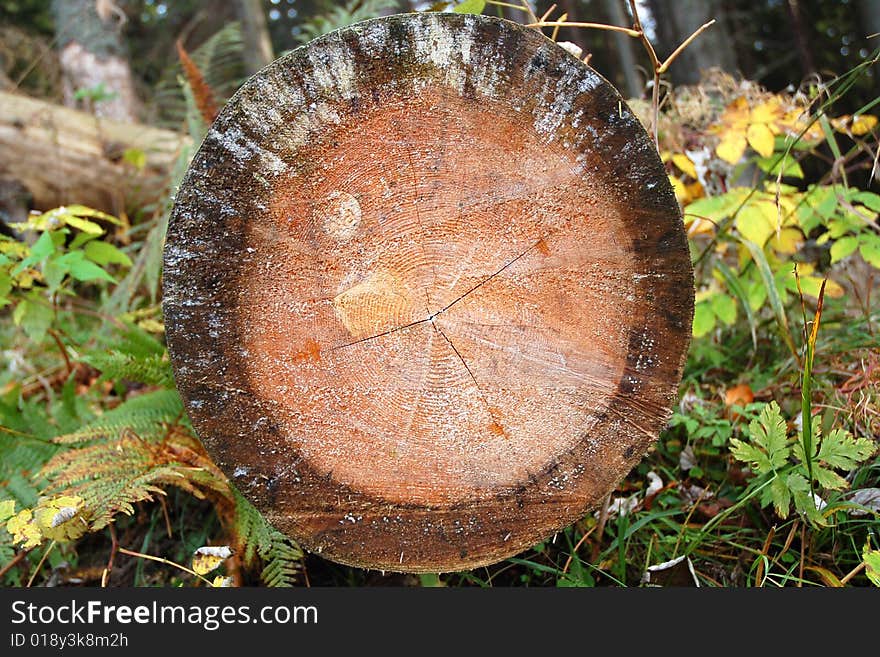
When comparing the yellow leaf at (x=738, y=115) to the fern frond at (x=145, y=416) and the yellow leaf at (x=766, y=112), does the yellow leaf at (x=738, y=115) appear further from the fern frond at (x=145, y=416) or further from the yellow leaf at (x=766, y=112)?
the fern frond at (x=145, y=416)

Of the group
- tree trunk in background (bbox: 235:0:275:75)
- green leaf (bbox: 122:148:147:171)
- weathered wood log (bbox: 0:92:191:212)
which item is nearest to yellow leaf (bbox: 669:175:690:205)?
weathered wood log (bbox: 0:92:191:212)

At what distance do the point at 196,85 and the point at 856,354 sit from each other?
2850mm

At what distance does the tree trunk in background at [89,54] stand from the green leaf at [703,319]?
575 cm

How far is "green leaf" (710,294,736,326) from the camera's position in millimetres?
2105

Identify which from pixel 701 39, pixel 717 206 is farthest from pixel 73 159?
pixel 701 39

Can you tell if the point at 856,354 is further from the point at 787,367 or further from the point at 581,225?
the point at 581,225

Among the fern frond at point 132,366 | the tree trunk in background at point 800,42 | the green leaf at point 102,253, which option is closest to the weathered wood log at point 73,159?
the green leaf at point 102,253

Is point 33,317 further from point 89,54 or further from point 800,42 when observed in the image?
point 800,42

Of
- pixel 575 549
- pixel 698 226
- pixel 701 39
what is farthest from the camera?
pixel 701 39

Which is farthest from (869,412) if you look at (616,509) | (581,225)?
(581,225)

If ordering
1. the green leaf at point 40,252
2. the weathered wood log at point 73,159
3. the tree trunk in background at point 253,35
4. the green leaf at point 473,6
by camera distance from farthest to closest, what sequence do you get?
the tree trunk in background at point 253,35 → the weathered wood log at point 73,159 → the green leaf at point 40,252 → the green leaf at point 473,6

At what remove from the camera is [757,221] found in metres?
2.05

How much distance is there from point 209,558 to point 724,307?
1.71m

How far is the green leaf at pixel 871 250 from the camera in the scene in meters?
1.98
